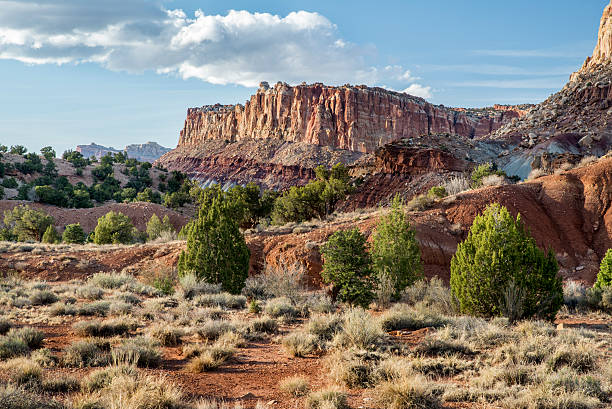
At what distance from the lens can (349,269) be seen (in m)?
15.5

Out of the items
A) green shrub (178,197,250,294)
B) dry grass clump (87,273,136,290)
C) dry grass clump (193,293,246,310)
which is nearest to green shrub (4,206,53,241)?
dry grass clump (87,273,136,290)

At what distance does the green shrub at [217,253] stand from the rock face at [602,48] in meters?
81.5

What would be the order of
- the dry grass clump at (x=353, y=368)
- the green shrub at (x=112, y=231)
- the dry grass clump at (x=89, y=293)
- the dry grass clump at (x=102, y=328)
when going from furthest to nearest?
1. the green shrub at (x=112, y=231)
2. the dry grass clump at (x=89, y=293)
3. the dry grass clump at (x=102, y=328)
4. the dry grass clump at (x=353, y=368)

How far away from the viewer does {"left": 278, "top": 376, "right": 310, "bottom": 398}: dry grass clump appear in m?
6.35

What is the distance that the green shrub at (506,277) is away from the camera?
37.4 ft

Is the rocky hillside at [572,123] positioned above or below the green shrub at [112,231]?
above

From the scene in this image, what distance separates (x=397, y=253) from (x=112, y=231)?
32.0 metres

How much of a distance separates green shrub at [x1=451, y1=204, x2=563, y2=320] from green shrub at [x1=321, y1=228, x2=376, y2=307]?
12.7 feet

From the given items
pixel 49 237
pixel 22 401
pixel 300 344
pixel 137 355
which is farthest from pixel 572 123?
pixel 22 401

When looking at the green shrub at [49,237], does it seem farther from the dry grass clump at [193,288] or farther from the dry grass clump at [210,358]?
the dry grass clump at [210,358]

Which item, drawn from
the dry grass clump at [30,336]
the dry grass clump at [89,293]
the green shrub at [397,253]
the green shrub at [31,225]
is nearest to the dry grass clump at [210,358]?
the dry grass clump at [30,336]

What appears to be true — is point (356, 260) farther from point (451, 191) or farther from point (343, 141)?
point (343, 141)

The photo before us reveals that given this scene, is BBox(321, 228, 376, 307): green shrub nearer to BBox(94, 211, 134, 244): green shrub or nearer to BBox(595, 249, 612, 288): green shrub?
BBox(595, 249, 612, 288): green shrub

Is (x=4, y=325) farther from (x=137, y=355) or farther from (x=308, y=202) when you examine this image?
(x=308, y=202)
